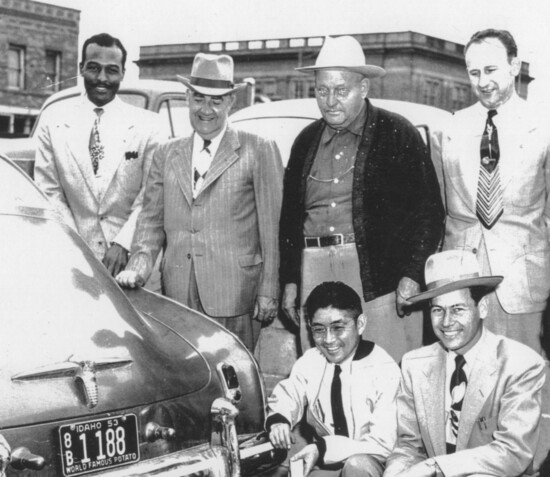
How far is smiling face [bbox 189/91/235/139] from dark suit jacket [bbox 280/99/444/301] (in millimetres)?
812

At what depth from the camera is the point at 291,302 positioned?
13.8 ft

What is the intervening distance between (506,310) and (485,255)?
273 millimetres

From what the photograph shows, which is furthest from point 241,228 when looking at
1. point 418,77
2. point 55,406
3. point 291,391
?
point 418,77

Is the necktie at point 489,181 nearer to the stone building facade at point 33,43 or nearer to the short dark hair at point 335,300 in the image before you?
the short dark hair at point 335,300

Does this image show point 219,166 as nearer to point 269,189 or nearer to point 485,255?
point 269,189

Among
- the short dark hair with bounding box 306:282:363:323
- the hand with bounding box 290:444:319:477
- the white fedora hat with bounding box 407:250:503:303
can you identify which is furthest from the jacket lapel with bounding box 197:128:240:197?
the hand with bounding box 290:444:319:477

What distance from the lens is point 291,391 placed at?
3.58 metres

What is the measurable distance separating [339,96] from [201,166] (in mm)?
826

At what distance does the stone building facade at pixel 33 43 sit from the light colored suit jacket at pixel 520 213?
19.0 feet

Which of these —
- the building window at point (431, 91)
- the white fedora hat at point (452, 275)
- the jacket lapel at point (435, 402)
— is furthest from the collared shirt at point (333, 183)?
the building window at point (431, 91)

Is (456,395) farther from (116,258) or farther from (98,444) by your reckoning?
(116,258)

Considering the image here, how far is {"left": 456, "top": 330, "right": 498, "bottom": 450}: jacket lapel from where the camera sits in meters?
3.15

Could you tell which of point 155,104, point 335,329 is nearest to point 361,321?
point 335,329

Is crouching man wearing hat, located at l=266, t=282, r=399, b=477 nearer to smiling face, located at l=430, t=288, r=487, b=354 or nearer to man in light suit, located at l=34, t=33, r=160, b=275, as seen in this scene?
smiling face, located at l=430, t=288, r=487, b=354
